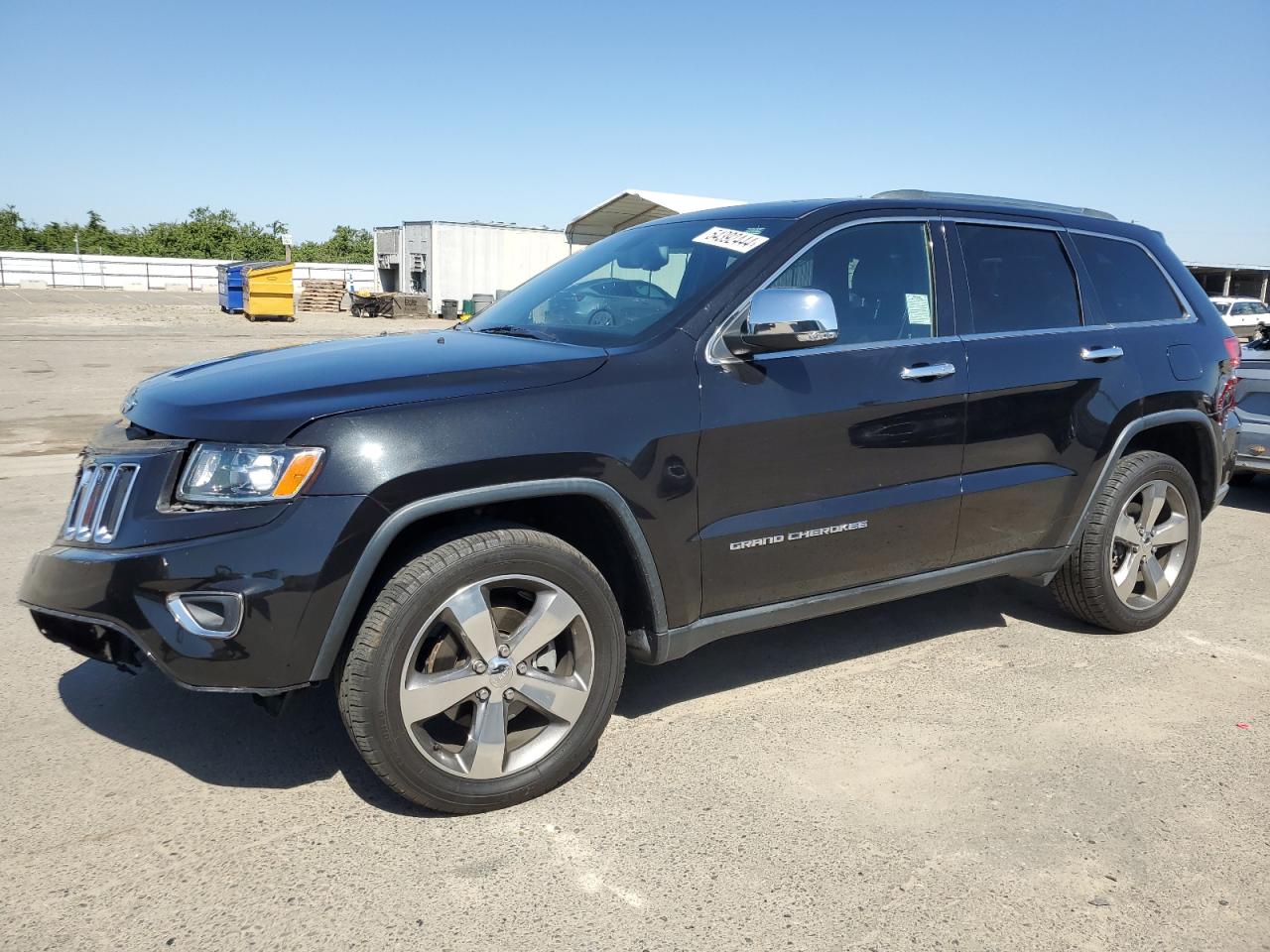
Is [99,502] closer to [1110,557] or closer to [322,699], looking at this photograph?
[322,699]

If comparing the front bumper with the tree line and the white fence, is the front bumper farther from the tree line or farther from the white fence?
the tree line

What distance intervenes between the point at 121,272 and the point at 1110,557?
212 ft

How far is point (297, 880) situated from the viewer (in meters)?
2.61

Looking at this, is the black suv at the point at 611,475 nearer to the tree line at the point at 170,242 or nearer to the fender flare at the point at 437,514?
the fender flare at the point at 437,514

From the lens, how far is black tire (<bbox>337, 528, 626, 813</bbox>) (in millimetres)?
2711

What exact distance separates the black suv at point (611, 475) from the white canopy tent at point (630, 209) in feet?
66.2

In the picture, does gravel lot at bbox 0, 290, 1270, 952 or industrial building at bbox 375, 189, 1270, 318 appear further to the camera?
industrial building at bbox 375, 189, 1270, 318

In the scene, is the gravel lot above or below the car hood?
below

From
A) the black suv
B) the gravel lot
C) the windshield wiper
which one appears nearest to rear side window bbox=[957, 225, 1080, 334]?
the black suv

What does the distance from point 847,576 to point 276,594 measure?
1.95 m

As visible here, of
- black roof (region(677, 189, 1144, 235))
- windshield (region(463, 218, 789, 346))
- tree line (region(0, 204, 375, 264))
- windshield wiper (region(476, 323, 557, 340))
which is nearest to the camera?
windshield (region(463, 218, 789, 346))

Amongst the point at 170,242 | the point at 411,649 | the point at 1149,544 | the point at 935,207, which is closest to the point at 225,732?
the point at 411,649

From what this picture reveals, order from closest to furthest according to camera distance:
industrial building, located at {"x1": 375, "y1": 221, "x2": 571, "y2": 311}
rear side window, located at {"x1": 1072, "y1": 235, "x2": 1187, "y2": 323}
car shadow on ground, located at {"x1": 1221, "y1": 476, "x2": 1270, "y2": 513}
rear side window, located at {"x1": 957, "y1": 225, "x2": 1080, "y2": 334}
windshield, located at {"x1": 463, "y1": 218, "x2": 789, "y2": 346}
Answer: windshield, located at {"x1": 463, "y1": 218, "x2": 789, "y2": 346} < rear side window, located at {"x1": 957, "y1": 225, "x2": 1080, "y2": 334} < rear side window, located at {"x1": 1072, "y1": 235, "x2": 1187, "y2": 323} < car shadow on ground, located at {"x1": 1221, "y1": 476, "x2": 1270, "y2": 513} < industrial building, located at {"x1": 375, "y1": 221, "x2": 571, "y2": 311}

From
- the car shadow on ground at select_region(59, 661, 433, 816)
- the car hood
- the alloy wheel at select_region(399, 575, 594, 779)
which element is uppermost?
the car hood
